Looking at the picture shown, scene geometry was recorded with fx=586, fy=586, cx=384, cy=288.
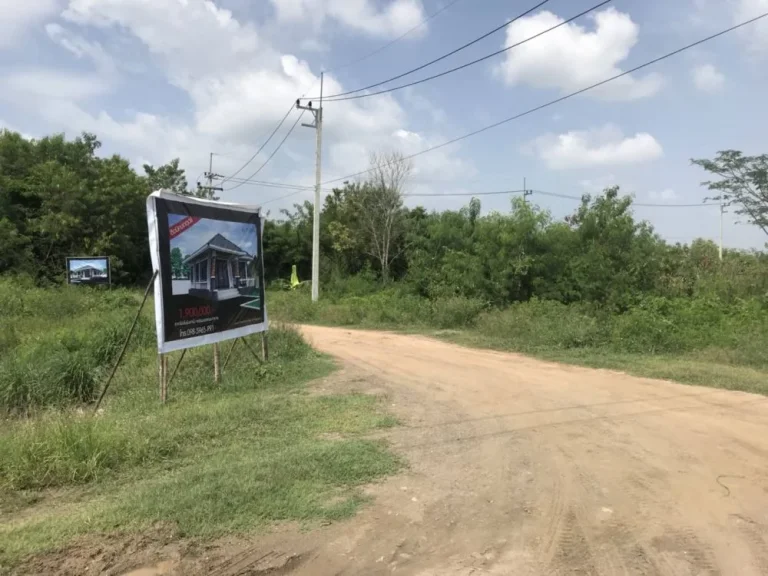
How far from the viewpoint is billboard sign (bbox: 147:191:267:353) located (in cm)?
795

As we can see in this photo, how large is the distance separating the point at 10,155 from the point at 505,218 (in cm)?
3119

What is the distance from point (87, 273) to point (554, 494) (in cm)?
2711

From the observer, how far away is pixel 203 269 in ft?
29.2

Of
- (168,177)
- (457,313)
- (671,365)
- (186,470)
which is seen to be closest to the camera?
(186,470)

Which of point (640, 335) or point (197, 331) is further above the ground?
point (197, 331)

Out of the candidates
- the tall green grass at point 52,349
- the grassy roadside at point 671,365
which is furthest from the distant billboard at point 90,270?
the grassy roadside at point 671,365

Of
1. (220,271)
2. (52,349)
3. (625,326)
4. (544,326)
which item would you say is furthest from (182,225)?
(625,326)

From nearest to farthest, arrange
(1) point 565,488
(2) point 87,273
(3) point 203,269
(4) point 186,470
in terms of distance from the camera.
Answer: (1) point 565,488, (4) point 186,470, (3) point 203,269, (2) point 87,273

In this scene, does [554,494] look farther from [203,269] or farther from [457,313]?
[457,313]

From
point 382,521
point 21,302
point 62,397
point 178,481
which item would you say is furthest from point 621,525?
point 21,302

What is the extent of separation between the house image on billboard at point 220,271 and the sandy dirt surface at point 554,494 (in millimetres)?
2282

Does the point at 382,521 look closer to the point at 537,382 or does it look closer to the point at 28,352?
the point at 537,382

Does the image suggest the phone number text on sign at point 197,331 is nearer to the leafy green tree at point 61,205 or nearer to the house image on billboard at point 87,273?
the house image on billboard at point 87,273

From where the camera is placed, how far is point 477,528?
4.22 m
